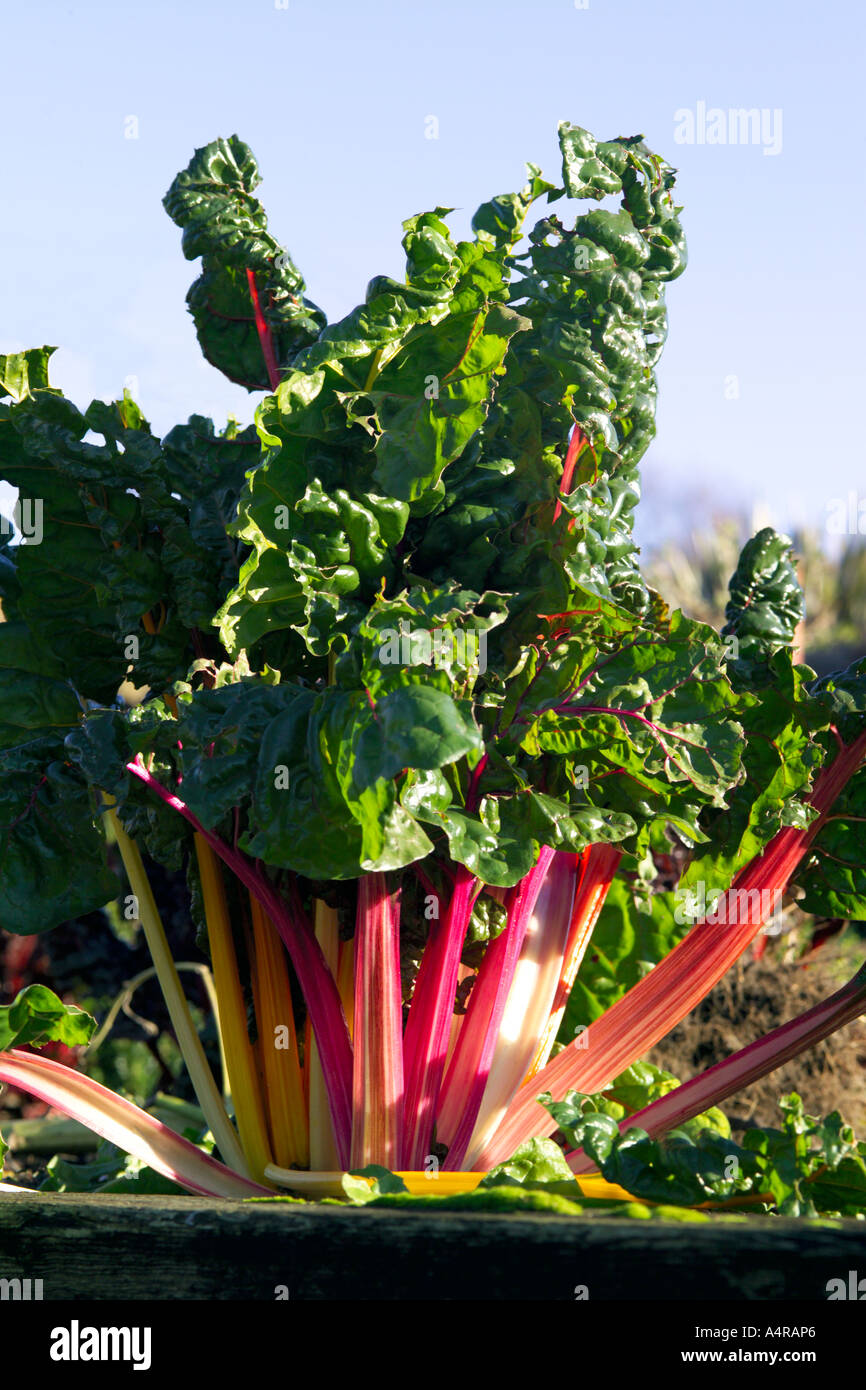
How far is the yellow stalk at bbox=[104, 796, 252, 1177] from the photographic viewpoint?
222 cm

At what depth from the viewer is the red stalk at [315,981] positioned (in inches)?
78.1

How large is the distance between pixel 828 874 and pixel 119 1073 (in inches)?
131

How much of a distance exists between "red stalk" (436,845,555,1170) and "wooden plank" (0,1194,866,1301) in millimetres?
553

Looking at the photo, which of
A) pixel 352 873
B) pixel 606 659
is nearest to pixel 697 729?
pixel 606 659

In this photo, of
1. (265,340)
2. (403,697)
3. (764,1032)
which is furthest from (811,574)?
(403,697)

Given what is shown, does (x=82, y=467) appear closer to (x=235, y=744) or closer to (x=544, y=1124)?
(x=235, y=744)

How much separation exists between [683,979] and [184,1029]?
38.1 inches

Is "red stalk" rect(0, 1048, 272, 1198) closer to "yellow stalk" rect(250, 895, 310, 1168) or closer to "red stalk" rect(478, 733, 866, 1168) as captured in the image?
"yellow stalk" rect(250, 895, 310, 1168)

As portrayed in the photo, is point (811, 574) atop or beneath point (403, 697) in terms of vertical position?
atop

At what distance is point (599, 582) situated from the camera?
1.88 meters

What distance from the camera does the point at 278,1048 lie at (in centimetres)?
217

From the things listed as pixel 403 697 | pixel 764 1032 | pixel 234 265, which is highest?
pixel 234 265

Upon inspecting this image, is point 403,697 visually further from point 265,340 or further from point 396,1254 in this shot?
point 265,340

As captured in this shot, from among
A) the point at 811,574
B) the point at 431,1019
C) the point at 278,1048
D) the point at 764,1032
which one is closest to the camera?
the point at 431,1019
